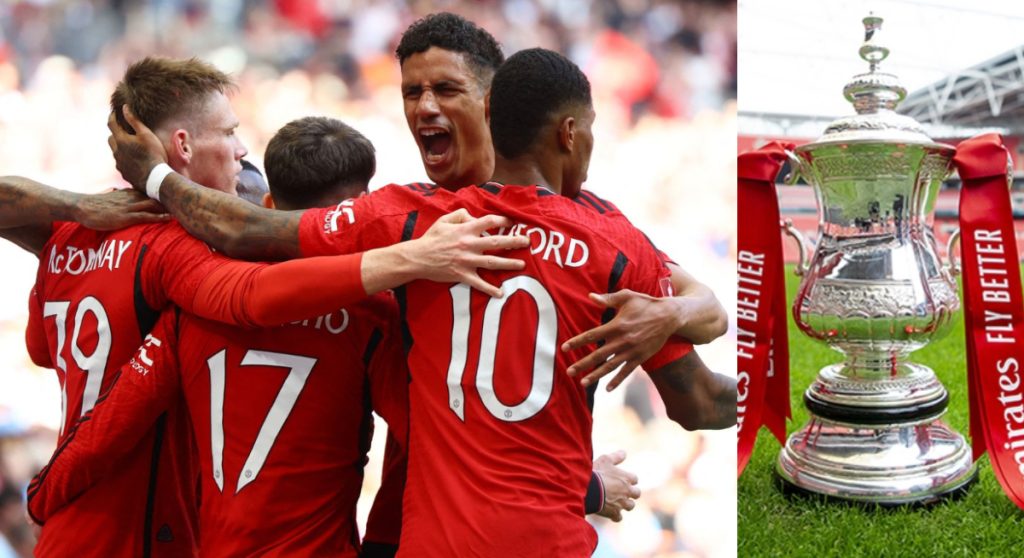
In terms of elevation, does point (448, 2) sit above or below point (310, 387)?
above

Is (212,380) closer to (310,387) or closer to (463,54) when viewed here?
(310,387)

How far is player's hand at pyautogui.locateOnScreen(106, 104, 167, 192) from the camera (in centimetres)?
146

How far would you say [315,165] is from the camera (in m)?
1.43

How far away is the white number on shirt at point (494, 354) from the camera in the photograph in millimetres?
1249

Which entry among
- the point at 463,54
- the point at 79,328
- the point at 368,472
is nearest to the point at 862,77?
the point at 463,54

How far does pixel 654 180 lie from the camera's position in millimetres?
1987

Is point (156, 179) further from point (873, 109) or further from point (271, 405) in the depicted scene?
point (873, 109)

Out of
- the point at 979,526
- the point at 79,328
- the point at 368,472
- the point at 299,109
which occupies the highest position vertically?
the point at 299,109

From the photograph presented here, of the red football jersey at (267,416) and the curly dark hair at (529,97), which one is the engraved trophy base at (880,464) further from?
the curly dark hair at (529,97)

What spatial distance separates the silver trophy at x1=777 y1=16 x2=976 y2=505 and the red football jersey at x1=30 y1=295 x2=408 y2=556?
5.19ft

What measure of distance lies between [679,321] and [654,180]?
2.21 ft

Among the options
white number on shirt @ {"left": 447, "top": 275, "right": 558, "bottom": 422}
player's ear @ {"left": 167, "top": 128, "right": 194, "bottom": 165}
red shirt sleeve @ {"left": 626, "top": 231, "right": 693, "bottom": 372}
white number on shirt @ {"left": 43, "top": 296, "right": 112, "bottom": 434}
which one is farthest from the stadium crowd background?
white number on shirt @ {"left": 447, "top": 275, "right": 558, "bottom": 422}

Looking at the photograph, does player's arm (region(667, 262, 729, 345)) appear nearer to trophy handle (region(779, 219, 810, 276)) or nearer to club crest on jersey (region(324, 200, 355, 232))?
club crest on jersey (region(324, 200, 355, 232))

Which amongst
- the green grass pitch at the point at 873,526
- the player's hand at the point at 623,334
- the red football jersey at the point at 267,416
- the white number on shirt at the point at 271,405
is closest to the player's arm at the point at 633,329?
the player's hand at the point at 623,334
